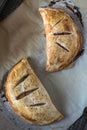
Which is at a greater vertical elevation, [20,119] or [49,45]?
[49,45]

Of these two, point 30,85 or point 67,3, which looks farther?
point 67,3

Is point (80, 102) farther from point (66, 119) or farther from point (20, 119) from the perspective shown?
point (20, 119)

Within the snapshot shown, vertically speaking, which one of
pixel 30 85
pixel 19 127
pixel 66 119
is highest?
pixel 30 85

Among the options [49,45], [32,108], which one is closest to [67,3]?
[49,45]
